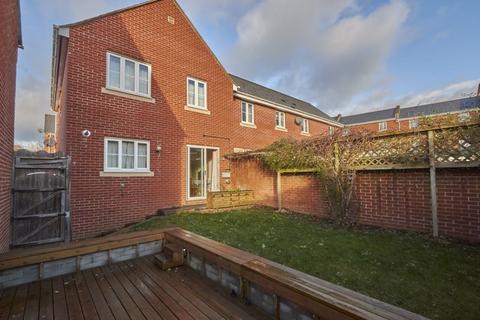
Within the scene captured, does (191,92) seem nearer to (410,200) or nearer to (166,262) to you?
(166,262)

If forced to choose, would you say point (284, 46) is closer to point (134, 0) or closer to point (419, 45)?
point (419, 45)

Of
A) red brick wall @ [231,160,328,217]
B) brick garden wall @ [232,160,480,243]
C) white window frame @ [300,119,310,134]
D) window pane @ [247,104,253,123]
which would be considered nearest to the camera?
brick garden wall @ [232,160,480,243]

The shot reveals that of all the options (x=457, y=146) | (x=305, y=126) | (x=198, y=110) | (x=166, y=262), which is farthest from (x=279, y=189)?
(x=305, y=126)

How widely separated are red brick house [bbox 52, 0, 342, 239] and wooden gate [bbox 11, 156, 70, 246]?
29 cm

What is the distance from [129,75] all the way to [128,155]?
283 centimetres

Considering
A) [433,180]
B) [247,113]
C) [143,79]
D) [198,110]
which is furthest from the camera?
[247,113]

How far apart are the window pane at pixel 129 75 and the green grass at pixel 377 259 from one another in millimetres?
5057

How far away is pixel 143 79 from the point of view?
345 inches

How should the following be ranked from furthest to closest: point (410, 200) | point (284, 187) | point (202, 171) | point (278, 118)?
point (278, 118), point (202, 171), point (284, 187), point (410, 200)

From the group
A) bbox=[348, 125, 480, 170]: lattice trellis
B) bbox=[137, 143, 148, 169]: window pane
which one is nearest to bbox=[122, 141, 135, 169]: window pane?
bbox=[137, 143, 148, 169]: window pane

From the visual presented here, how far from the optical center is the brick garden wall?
502 centimetres

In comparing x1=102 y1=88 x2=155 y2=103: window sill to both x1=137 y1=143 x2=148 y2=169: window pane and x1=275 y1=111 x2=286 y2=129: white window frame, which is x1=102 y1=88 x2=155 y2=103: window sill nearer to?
x1=137 y1=143 x2=148 y2=169: window pane

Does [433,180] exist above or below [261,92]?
below

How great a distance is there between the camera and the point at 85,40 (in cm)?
748
